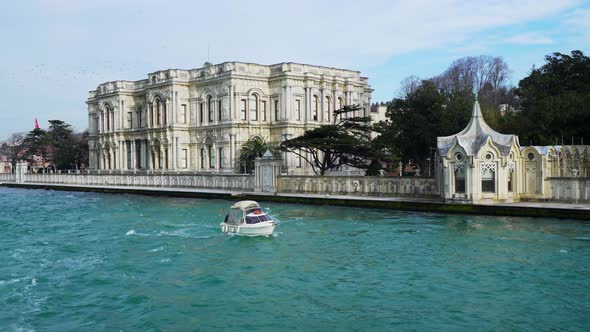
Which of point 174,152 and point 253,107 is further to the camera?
point 174,152

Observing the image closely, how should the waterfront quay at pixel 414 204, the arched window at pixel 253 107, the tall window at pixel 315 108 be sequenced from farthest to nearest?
the tall window at pixel 315 108, the arched window at pixel 253 107, the waterfront quay at pixel 414 204

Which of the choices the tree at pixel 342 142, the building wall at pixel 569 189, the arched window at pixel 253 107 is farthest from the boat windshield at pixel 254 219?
the arched window at pixel 253 107

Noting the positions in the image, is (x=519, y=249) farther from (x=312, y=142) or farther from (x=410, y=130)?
(x=410, y=130)

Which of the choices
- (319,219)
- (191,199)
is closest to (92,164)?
(191,199)

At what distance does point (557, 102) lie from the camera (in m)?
30.3

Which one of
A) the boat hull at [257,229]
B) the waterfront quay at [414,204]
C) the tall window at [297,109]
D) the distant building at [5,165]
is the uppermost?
the tall window at [297,109]

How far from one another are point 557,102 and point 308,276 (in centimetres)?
2290

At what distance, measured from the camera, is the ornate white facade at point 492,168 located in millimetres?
21000

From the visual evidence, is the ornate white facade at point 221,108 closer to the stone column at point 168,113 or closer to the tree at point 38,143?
the stone column at point 168,113

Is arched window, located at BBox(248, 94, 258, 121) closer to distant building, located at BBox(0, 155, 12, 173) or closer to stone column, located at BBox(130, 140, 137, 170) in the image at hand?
stone column, located at BBox(130, 140, 137, 170)

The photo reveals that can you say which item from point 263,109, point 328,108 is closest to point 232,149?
point 263,109

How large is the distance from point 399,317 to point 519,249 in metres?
6.18

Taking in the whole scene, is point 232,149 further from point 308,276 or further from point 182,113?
point 308,276

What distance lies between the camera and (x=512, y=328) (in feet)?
29.1
